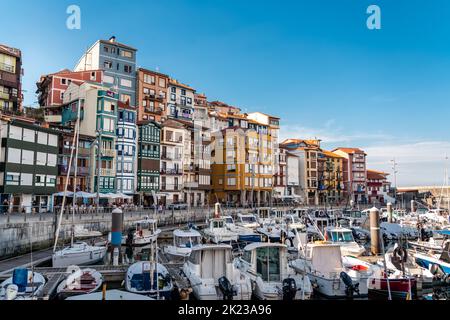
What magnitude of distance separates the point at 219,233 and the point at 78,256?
14953mm

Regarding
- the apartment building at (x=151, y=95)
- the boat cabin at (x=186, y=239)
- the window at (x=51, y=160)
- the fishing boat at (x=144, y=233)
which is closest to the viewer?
the boat cabin at (x=186, y=239)

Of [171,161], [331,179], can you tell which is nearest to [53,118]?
[171,161]

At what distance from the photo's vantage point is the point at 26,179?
43906 mm

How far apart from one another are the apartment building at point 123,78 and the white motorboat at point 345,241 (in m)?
40.5

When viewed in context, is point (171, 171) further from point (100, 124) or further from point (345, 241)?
point (345, 241)

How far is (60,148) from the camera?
51.4 meters

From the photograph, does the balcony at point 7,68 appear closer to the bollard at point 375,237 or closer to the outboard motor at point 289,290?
the bollard at point 375,237

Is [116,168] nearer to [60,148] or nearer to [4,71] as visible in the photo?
[60,148]

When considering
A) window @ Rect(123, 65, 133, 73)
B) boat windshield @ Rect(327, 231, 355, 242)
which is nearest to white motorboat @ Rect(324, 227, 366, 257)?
boat windshield @ Rect(327, 231, 355, 242)

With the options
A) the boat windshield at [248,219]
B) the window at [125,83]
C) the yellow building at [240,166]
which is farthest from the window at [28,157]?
the yellow building at [240,166]

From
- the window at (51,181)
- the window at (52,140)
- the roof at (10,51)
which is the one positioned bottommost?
the window at (51,181)

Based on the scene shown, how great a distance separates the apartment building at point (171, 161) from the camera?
6862 cm

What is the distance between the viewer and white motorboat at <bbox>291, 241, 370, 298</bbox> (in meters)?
17.6
